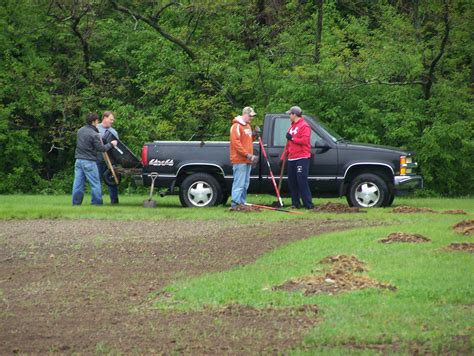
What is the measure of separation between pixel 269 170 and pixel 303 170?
4.38ft

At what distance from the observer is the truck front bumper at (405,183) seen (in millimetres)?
21922

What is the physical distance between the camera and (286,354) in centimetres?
802

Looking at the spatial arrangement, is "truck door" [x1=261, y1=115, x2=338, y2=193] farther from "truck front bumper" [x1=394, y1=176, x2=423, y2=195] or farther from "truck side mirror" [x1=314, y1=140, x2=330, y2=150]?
"truck front bumper" [x1=394, y1=176, x2=423, y2=195]

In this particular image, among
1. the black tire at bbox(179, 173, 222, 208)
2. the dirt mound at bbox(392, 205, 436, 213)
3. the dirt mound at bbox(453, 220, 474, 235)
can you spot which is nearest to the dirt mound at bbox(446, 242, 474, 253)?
the dirt mound at bbox(453, 220, 474, 235)

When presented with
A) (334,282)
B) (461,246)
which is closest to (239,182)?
(461,246)

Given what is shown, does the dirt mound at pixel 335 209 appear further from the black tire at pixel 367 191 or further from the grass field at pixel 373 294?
the grass field at pixel 373 294

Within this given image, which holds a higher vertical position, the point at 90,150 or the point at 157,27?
the point at 157,27

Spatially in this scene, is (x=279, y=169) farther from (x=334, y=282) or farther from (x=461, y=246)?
(x=334, y=282)

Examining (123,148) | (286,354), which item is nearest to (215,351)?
(286,354)

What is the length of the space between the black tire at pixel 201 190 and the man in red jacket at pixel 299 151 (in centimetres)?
187

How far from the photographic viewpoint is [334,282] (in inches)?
424

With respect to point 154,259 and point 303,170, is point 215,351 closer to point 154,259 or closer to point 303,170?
point 154,259

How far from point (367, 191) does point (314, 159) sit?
123 cm

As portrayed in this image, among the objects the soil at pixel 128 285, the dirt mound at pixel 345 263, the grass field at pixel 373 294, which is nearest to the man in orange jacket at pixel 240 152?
the soil at pixel 128 285
